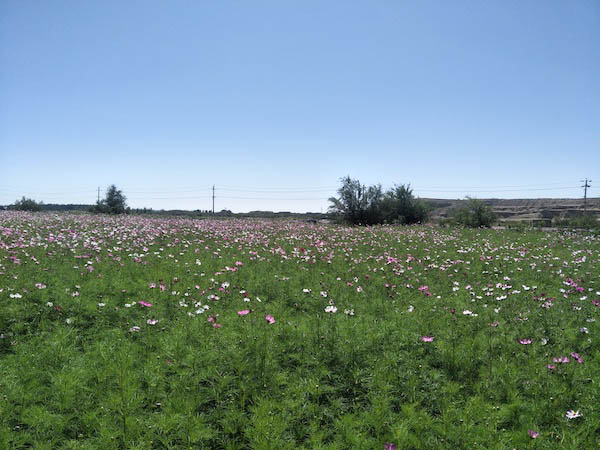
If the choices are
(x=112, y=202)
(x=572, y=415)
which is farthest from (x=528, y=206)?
(x=572, y=415)

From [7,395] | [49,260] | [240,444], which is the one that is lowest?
[240,444]

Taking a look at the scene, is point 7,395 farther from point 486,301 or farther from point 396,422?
point 486,301

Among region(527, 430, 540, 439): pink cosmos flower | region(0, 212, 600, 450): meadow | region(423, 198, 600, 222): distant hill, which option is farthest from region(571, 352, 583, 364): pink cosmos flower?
region(423, 198, 600, 222): distant hill

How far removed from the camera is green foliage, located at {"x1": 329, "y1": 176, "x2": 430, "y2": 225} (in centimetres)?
3011

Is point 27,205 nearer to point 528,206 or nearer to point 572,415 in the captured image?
point 572,415

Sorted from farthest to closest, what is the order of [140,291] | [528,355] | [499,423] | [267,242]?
[267,242] < [140,291] < [528,355] < [499,423]

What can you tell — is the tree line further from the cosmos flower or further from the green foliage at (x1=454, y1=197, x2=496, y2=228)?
the cosmos flower

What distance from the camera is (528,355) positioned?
427cm

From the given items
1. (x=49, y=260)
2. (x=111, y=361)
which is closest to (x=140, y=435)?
(x=111, y=361)

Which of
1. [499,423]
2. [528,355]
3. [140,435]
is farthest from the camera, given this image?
[528,355]

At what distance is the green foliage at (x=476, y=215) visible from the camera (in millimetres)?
26219

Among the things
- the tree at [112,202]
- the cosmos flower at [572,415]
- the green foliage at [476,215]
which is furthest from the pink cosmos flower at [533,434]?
the tree at [112,202]

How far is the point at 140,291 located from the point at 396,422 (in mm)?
4739

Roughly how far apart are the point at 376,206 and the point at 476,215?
25.1 feet
